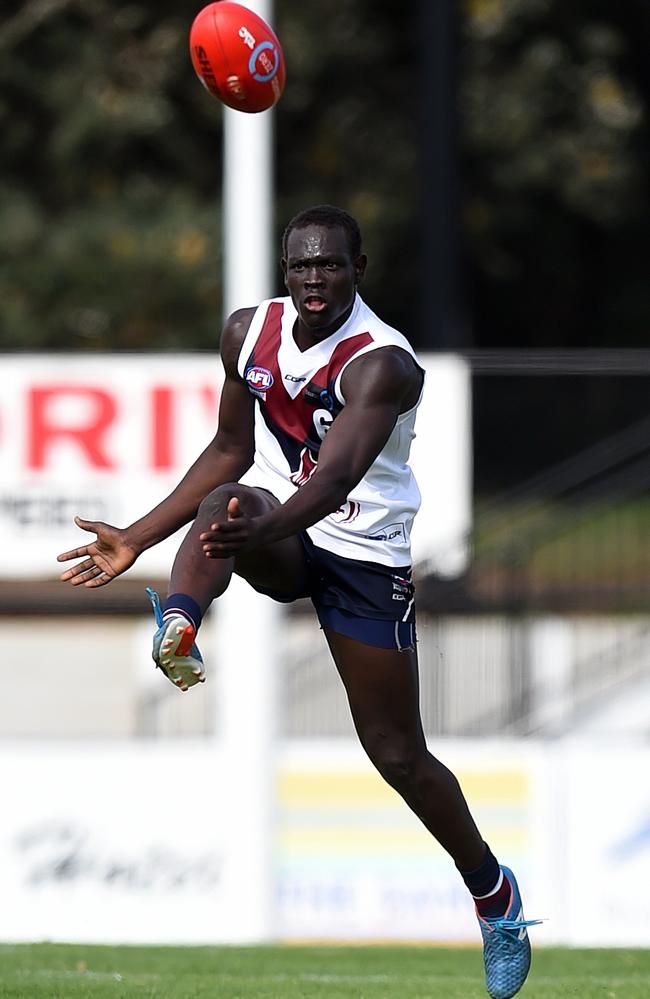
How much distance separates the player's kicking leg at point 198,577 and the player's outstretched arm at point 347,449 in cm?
12

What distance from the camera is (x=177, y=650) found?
527 cm

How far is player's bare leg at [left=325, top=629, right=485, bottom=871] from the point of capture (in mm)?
5820

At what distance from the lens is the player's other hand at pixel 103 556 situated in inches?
222

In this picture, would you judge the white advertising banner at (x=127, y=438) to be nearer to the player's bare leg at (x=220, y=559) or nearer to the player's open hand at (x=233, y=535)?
the player's bare leg at (x=220, y=559)

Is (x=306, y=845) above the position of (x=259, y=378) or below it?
below

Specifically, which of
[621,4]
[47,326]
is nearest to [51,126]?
[47,326]

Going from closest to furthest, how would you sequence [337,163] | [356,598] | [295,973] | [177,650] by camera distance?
[177,650], [356,598], [295,973], [337,163]

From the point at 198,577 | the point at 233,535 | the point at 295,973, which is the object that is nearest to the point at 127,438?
the point at 295,973

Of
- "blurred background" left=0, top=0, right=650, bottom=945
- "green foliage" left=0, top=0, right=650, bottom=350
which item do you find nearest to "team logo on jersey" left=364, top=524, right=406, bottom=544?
"blurred background" left=0, top=0, right=650, bottom=945

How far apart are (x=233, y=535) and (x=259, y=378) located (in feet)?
2.55

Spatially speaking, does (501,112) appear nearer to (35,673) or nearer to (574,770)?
(35,673)

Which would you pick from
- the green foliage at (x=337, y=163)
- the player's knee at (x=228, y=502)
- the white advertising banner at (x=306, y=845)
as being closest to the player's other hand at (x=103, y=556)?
the player's knee at (x=228, y=502)

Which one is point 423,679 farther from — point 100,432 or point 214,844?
point 100,432

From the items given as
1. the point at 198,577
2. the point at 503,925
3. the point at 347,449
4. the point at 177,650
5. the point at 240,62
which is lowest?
the point at 503,925
